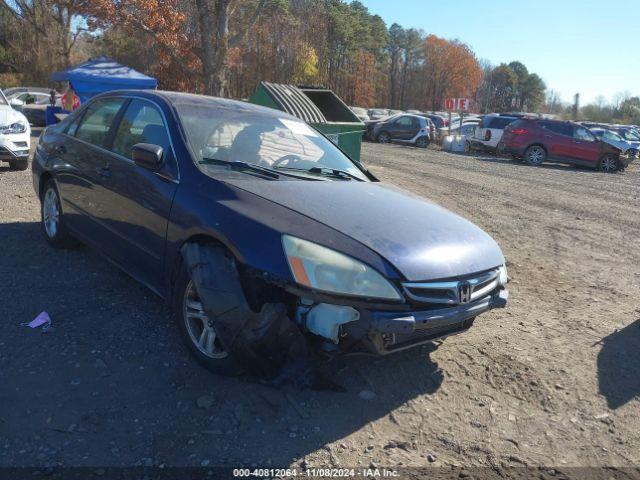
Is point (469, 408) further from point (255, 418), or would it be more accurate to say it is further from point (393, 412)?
point (255, 418)

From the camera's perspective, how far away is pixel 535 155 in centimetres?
1912

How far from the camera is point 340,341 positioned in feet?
9.14

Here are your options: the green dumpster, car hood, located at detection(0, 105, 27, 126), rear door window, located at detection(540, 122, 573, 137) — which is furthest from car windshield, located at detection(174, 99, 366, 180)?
rear door window, located at detection(540, 122, 573, 137)

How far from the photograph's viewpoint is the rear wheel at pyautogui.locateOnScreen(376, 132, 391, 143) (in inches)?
1012

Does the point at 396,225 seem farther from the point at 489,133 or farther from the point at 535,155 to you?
the point at 489,133

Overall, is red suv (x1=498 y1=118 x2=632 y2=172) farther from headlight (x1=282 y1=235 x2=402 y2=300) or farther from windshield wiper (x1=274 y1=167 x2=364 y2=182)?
headlight (x1=282 y1=235 x2=402 y2=300)

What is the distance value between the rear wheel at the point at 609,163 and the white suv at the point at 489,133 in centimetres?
438

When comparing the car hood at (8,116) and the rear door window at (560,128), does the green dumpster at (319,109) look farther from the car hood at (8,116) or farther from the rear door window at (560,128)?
the rear door window at (560,128)

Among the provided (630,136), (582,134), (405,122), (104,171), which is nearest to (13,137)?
(104,171)

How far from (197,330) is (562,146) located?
18.6 metres

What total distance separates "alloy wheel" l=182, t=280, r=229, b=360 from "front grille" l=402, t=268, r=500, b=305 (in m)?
1.12

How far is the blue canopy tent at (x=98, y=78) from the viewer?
16938 millimetres

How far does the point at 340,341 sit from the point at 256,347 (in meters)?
0.44

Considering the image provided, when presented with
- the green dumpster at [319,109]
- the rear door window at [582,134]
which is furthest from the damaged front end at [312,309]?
the rear door window at [582,134]
